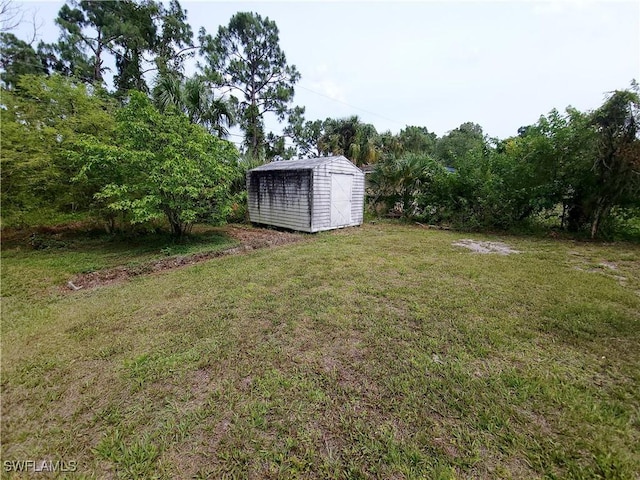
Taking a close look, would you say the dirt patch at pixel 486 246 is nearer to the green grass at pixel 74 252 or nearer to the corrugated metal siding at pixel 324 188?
the corrugated metal siding at pixel 324 188

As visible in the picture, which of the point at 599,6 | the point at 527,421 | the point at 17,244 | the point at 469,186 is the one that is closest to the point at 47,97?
the point at 17,244

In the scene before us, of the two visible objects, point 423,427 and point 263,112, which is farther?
point 263,112

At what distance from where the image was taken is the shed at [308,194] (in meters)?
7.94

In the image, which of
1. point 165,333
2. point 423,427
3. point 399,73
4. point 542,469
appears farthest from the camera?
point 399,73

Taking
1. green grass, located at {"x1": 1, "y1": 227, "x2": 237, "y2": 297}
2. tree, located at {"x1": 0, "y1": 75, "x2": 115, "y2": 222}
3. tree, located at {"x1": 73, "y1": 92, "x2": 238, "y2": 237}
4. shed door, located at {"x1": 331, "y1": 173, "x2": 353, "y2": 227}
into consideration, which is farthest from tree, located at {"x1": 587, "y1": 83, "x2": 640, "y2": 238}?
tree, located at {"x1": 0, "y1": 75, "x2": 115, "y2": 222}

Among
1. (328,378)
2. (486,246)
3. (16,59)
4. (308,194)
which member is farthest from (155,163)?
(16,59)

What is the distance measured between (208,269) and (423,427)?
4167 millimetres

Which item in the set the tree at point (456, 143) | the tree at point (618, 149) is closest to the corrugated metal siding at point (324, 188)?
the tree at point (618, 149)

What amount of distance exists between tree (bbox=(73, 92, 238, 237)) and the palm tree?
3.32 metres

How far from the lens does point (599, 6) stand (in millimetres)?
4609

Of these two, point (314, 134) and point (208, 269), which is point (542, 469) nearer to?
point (208, 269)

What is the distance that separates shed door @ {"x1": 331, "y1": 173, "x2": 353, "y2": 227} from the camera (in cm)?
854

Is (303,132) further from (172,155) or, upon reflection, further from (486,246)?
(486,246)

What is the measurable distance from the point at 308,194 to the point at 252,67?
1288 cm
